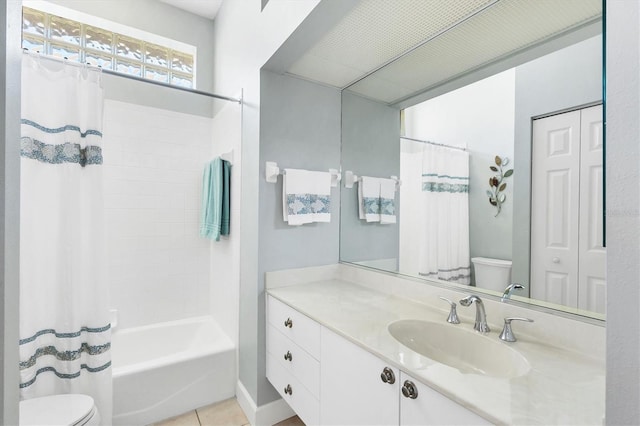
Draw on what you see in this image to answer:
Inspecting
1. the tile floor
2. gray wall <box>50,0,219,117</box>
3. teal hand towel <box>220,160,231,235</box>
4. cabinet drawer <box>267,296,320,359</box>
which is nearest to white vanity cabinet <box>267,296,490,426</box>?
cabinet drawer <box>267,296,320,359</box>

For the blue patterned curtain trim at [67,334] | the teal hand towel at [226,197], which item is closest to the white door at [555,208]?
the teal hand towel at [226,197]

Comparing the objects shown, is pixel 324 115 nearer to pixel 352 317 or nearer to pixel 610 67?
pixel 352 317

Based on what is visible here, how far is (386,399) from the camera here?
1.01 m

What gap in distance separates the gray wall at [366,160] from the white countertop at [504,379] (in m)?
0.57

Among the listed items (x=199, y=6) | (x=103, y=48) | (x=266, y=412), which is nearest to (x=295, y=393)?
(x=266, y=412)

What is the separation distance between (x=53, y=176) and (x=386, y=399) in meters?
1.90

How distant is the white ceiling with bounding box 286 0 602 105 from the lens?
47.4 inches

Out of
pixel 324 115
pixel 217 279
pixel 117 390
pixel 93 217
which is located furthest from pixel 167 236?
pixel 324 115

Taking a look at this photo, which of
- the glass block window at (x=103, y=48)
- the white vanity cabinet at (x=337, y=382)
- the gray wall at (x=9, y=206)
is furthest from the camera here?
the glass block window at (x=103, y=48)

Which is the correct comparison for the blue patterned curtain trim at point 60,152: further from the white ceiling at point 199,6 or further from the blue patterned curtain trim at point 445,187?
the blue patterned curtain trim at point 445,187

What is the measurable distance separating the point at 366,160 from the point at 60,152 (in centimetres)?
174

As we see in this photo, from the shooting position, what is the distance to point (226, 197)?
2293 mm

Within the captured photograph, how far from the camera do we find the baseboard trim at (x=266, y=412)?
183 cm

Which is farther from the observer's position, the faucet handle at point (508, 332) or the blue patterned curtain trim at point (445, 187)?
the blue patterned curtain trim at point (445, 187)
